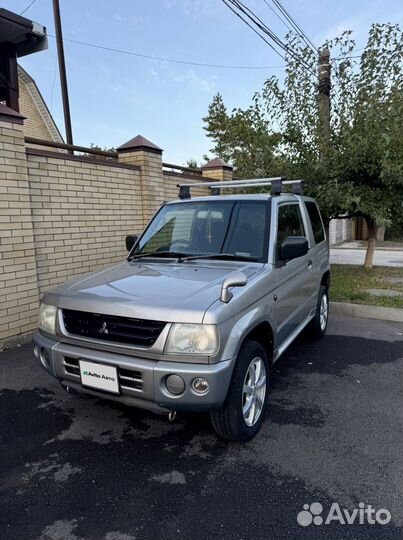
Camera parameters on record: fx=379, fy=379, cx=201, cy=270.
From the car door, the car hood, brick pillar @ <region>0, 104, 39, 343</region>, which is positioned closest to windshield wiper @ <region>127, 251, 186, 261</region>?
the car hood

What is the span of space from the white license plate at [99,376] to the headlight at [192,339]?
0.42m

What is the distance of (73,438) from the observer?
279cm

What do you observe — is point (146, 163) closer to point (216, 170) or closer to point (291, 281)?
point (216, 170)

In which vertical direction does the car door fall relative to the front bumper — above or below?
above

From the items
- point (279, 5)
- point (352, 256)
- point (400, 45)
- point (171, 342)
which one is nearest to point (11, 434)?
point (171, 342)

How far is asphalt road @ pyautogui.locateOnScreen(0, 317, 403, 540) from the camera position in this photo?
6.53 ft

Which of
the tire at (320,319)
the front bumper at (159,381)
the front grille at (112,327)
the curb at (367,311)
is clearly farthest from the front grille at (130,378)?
the curb at (367,311)

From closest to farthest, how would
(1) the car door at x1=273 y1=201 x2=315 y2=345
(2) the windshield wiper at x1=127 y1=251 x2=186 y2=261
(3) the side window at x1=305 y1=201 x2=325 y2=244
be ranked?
1. (1) the car door at x1=273 y1=201 x2=315 y2=345
2. (2) the windshield wiper at x1=127 y1=251 x2=186 y2=261
3. (3) the side window at x1=305 y1=201 x2=325 y2=244

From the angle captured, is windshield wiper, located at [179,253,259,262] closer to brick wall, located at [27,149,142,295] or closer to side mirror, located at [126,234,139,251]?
side mirror, located at [126,234,139,251]

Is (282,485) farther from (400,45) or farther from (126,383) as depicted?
(400,45)

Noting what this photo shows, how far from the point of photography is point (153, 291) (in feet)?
8.32

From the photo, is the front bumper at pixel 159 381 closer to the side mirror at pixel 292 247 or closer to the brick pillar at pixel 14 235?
the side mirror at pixel 292 247

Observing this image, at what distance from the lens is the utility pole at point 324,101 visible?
786cm

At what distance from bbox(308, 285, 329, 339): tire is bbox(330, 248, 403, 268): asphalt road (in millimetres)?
6330
